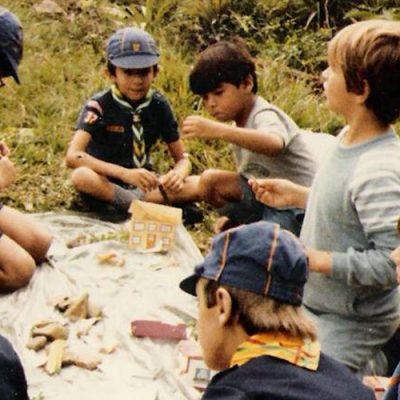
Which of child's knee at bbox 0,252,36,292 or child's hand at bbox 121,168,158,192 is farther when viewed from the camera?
child's hand at bbox 121,168,158,192

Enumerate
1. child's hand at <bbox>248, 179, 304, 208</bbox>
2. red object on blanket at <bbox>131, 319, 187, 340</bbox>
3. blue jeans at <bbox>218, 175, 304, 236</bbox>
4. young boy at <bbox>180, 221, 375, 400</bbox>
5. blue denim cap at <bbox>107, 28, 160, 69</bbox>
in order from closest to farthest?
young boy at <bbox>180, 221, 375, 400</bbox>
child's hand at <bbox>248, 179, 304, 208</bbox>
red object on blanket at <bbox>131, 319, 187, 340</bbox>
blue jeans at <bbox>218, 175, 304, 236</bbox>
blue denim cap at <bbox>107, 28, 160, 69</bbox>

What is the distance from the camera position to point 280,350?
71.8 inches

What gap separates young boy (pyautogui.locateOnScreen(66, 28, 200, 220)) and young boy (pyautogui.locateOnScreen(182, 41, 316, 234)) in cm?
54

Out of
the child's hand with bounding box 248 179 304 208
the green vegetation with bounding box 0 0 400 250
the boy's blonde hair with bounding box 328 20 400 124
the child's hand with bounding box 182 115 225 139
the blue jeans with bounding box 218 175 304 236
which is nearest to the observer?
the boy's blonde hair with bounding box 328 20 400 124

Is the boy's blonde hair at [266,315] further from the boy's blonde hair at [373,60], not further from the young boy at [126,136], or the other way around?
the young boy at [126,136]

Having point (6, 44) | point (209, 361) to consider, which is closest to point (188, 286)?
point (209, 361)

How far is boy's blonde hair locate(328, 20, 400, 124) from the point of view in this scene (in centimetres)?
262

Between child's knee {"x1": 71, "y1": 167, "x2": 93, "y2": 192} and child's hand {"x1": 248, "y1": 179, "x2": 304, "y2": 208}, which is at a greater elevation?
child's hand {"x1": 248, "y1": 179, "x2": 304, "y2": 208}

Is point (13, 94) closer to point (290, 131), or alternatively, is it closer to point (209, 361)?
point (290, 131)

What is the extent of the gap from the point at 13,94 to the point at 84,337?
285cm

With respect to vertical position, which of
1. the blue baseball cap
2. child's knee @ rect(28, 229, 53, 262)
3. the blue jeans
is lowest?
child's knee @ rect(28, 229, 53, 262)

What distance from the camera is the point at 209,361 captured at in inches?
78.2

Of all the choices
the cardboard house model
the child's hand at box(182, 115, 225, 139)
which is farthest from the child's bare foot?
the child's hand at box(182, 115, 225, 139)

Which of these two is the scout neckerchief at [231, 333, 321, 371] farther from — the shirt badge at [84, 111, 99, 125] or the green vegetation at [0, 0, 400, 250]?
the shirt badge at [84, 111, 99, 125]
